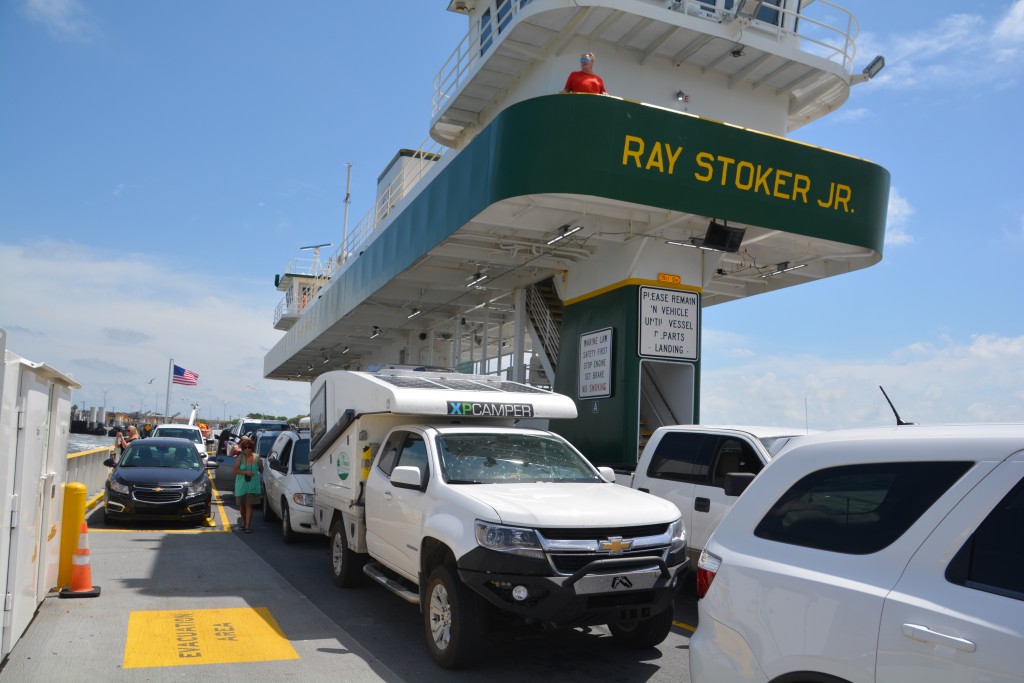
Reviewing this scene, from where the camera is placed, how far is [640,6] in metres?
13.4

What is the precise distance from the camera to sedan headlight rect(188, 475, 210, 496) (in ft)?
44.5

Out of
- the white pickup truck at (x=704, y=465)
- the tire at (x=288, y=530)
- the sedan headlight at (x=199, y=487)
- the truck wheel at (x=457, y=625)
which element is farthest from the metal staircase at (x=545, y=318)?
the truck wheel at (x=457, y=625)

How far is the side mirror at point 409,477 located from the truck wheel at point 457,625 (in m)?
0.86

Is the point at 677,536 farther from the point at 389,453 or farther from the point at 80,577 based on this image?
the point at 80,577

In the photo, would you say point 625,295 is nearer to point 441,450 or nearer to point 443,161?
point 443,161

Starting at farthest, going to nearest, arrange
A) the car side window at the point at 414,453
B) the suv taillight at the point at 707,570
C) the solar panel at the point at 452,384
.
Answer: the solar panel at the point at 452,384 < the car side window at the point at 414,453 < the suv taillight at the point at 707,570

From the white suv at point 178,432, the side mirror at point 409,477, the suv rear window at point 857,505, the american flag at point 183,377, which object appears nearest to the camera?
the suv rear window at point 857,505

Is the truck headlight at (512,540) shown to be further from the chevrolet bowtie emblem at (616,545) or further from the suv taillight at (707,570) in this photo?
the suv taillight at (707,570)

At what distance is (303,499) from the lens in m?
12.3

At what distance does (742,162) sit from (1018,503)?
10.2 m

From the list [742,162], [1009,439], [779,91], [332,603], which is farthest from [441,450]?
[779,91]

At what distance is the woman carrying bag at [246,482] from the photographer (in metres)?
13.6

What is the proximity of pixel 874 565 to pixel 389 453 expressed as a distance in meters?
5.78

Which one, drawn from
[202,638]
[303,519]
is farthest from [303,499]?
[202,638]
